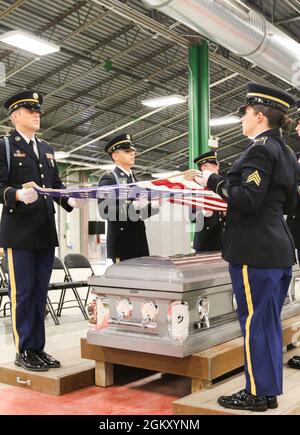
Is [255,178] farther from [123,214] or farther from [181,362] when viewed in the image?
[123,214]

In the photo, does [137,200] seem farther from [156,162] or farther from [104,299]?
[156,162]

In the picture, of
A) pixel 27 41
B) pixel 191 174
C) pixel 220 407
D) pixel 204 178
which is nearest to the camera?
pixel 220 407

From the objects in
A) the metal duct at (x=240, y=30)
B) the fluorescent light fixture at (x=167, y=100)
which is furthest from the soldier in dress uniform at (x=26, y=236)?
the fluorescent light fixture at (x=167, y=100)

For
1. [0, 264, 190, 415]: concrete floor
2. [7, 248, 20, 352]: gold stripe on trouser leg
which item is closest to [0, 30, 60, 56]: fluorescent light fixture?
[7, 248, 20, 352]: gold stripe on trouser leg

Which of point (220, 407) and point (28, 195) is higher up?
point (28, 195)

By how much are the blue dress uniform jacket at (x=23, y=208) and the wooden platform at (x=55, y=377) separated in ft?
2.57

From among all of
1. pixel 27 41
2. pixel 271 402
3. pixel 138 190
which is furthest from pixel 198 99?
pixel 271 402

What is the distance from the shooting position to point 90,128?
1525 centimetres

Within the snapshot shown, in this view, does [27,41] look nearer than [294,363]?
No

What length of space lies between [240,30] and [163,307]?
4632mm

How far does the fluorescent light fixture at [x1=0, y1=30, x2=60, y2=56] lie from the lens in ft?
26.0

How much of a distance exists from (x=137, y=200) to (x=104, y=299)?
92 cm

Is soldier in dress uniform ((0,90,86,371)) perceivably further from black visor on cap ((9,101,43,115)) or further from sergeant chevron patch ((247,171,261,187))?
sergeant chevron patch ((247,171,261,187))

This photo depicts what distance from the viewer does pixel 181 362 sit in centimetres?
303
